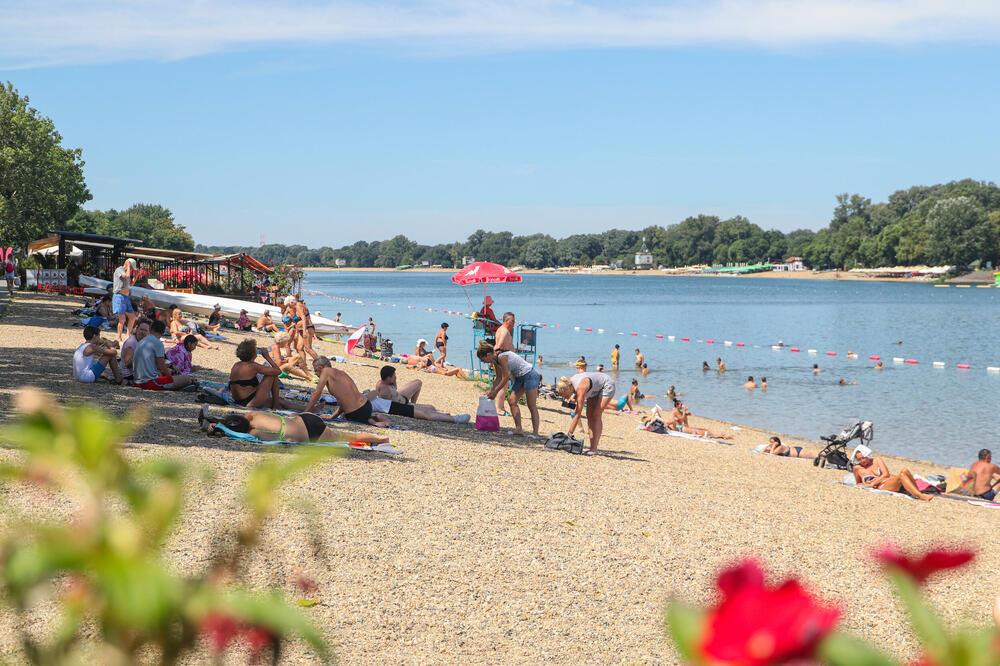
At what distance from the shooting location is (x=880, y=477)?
12516 mm

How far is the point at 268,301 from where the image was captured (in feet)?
136

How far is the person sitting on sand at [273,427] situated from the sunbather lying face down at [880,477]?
286 inches

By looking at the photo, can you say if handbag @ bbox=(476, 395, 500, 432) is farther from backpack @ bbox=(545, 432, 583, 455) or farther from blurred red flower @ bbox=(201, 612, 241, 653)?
blurred red flower @ bbox=(201, 612, 241, 653)

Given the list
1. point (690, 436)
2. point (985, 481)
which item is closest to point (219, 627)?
point (985, 481)

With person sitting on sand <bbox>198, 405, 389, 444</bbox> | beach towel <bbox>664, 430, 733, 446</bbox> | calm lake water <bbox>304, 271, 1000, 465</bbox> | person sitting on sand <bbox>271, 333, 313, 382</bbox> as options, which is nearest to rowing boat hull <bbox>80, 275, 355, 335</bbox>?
calm lake water <bbox>304, 271, 1000, 465</bbox>

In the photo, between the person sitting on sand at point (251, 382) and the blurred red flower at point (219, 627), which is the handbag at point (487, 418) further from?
the blurred red flower at point (219, 627)

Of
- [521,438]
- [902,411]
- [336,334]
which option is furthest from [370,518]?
[336,334]

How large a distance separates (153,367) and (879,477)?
34.0 ft

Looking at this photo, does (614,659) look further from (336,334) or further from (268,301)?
(268,301)

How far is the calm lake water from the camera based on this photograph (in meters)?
24.3

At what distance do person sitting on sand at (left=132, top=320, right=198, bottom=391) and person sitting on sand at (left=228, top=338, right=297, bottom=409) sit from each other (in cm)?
129

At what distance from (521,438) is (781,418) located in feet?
47.8

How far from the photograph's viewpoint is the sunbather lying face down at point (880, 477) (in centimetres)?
1201

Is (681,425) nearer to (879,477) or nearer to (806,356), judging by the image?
(879,477)
